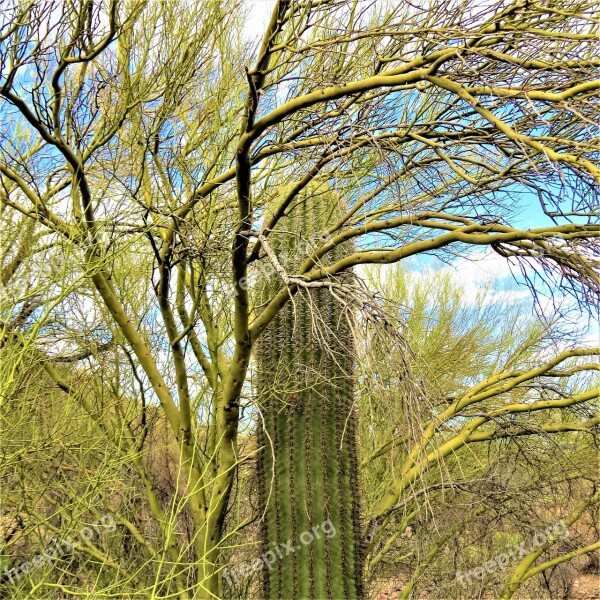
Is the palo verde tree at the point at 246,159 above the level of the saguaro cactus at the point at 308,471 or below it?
above

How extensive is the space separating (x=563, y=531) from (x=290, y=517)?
11.0ft

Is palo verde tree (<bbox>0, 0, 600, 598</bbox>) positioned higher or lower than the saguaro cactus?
higher

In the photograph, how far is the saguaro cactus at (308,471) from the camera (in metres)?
4.26

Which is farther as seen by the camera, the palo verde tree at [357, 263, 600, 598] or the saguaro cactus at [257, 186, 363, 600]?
the saguaro cactus at [257, 186, 363, 600]

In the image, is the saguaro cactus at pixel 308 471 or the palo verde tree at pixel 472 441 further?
the saguaro cactus at pixel 308 471

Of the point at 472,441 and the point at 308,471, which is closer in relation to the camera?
the point at 308,471

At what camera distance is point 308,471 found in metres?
4.39

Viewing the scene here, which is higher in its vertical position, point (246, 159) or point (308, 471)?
point (246, 159)

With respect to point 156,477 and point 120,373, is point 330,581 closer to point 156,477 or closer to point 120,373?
point 120,373

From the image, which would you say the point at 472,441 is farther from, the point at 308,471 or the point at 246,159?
the point at 246,159

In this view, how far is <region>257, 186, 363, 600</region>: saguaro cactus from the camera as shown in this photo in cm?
426

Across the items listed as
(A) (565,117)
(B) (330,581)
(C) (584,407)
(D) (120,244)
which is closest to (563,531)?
(C) (584,407)

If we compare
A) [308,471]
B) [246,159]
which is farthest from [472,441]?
[246,159]

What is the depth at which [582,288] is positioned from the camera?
3.03 m
